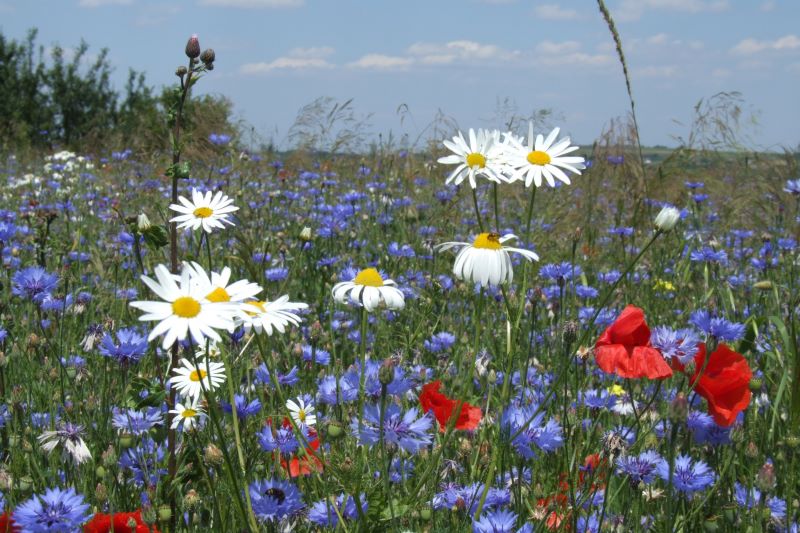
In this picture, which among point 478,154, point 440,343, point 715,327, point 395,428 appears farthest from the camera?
point 440,343

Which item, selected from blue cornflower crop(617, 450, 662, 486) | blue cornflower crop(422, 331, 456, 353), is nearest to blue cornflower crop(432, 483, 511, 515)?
blue cornflower crop(617, 450, 662, 486)

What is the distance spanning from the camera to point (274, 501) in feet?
4.50

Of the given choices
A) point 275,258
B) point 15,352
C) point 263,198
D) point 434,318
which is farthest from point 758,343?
point 263,198

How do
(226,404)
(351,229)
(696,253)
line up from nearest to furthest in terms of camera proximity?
1. (226,404)
2. (696,253)
3. (351,229)

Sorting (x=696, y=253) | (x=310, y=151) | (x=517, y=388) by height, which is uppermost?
(x=310, y=151)

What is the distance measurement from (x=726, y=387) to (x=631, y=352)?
0.73 feet

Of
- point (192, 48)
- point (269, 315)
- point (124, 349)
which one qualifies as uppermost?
point (192, 48)

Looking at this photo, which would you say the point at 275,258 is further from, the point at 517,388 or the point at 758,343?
the point at 758,343

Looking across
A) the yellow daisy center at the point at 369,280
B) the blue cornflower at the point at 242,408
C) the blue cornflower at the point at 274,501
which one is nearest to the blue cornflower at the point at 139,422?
the blue cornflower at the point at 242,408

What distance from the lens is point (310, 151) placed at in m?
6.83

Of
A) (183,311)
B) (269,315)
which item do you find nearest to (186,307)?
(183,311)

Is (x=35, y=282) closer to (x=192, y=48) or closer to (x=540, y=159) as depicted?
(x=192, y=48)

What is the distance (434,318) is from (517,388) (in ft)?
3.24

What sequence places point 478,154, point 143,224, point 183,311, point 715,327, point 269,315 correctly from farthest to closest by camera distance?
point 715,327, point 143,224, point 478,154, point 269,315, point 183,311
